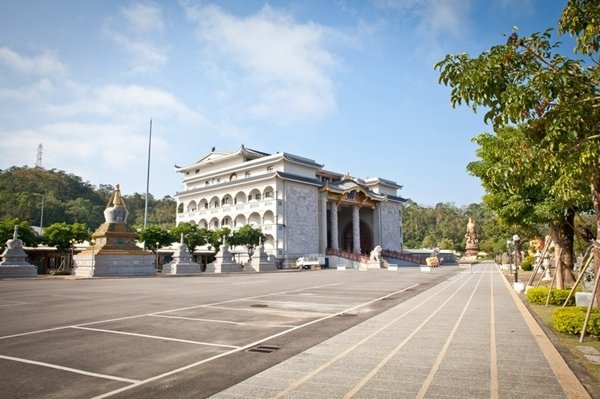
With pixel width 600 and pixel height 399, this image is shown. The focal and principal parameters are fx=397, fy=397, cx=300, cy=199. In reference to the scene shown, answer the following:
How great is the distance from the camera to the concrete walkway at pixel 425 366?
4.67 m

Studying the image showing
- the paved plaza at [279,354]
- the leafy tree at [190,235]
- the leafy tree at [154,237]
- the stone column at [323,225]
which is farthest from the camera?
the stone column at [323,225]

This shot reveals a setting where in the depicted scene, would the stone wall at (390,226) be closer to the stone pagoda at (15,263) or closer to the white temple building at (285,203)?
the white temple building at (285,203)

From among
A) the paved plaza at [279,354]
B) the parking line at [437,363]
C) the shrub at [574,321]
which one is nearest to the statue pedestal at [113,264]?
the paved plaza at [279,354]

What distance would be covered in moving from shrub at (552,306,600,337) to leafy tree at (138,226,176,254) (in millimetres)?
39261

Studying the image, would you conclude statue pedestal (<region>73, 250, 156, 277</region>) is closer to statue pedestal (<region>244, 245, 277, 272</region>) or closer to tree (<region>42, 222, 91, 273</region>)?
tree (<region>42, 222, 91, 273</region>)

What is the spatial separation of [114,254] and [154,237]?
8227 millimetres

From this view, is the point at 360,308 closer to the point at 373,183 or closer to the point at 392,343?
the point at 392,343

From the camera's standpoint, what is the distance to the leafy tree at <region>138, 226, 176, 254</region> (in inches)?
1629

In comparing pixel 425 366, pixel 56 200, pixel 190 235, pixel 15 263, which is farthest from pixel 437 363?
pixel 56 200

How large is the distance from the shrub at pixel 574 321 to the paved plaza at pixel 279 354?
45 cm

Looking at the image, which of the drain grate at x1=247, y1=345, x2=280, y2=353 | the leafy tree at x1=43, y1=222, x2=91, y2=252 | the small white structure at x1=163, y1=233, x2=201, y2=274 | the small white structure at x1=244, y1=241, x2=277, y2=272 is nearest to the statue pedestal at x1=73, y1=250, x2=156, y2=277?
the small white structure at x1=163, y1=233, x2=201, y2=274

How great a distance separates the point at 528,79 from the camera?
559 cm

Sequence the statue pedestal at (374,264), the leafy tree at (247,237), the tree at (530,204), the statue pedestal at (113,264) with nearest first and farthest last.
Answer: the tree at (530,204) → the statue pedestal at (113,264) → the leafy tree at (247,237) → the statue pedestal at (374,264)

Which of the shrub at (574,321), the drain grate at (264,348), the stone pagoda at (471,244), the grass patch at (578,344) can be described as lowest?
the grass patch at (578,344)
